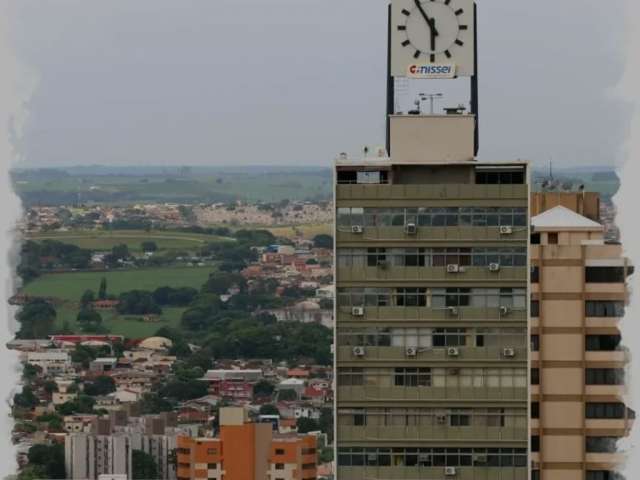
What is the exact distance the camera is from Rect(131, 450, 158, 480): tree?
9138 cm

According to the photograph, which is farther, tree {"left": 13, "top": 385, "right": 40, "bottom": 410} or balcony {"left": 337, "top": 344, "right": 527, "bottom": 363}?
tree {"left": 13, "top": 385, "right": 40, "bottom": 410}

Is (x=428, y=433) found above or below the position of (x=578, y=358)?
below

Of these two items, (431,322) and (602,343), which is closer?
(431,322)

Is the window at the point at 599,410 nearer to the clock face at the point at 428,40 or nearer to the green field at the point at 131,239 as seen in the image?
the clock face at the point at 428,40

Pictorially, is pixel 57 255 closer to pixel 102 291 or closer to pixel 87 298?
pixel 102 291

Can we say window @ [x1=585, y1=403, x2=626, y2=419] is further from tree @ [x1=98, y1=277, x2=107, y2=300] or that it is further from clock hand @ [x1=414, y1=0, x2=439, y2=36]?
tree @ [x1=98, y1=277, x2=107, y2=300]

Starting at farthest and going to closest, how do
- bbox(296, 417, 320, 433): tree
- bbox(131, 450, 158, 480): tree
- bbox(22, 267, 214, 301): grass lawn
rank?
bbox(22, 267, 214, 301): grass lawn < bbox(296, 417, 320, 433): tree < bbox(131, 450, 158, 480): tree

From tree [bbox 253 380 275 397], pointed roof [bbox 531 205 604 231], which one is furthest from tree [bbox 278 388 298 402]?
pointed roof [bbox 531 205 604 231]

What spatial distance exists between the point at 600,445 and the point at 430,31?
18.1ft

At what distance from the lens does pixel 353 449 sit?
22891mm

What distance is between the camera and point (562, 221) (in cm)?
2877

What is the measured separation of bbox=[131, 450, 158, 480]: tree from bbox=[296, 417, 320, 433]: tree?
737cm

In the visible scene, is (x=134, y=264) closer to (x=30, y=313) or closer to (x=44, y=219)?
(x=44, y=219)

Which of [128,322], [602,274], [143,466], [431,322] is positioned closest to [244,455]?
[143,466]
